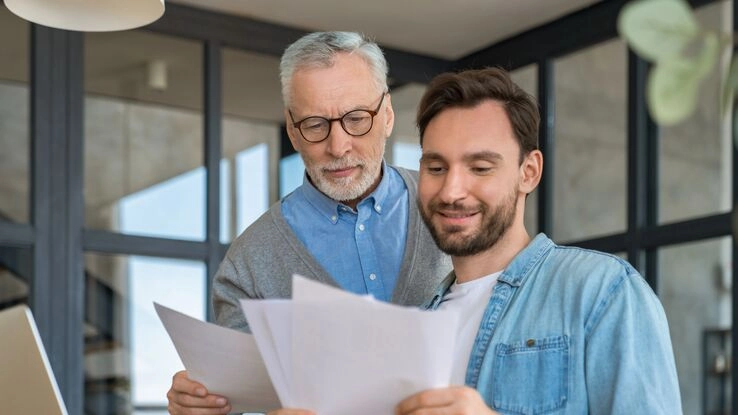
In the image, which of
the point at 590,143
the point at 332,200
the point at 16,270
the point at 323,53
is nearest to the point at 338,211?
the point at 332,200

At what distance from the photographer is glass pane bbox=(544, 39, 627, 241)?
16.1 ft

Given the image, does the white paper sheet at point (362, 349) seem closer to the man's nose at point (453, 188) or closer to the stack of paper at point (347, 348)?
the stack of paper at point (347, 348)

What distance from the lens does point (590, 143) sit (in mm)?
5047

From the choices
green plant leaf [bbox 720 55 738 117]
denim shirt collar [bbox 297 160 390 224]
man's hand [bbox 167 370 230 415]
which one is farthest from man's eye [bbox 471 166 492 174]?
green plant leaf [bbox 720 55 738 117]

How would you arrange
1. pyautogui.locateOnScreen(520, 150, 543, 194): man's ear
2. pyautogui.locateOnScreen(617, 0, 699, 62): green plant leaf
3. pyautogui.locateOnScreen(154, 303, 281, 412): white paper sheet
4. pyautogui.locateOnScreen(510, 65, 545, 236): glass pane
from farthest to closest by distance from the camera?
pyautogui.locateOnScreen(510, 65, 545, 236): glass pane
pyautogui.locateOnScreen(520, 150, 543, 194): man's ear
pyautogui.locateOnScreen(154, 303, 281, 412): white paper sheet
pyautogui.locateOnScreen(617, 0, 699, 62): green plant leaf

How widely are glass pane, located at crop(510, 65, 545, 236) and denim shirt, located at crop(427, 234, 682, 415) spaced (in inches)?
144

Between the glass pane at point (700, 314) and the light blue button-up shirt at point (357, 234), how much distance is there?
254cm

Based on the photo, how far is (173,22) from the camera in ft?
16.0

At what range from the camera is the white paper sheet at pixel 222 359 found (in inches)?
62.1

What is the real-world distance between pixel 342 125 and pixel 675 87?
5.61 ft

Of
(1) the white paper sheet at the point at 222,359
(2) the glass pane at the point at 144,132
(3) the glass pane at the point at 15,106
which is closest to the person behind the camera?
→ (1) the white paper sheet at the point at 222,359

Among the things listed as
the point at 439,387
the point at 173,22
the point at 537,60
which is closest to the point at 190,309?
the point at 173,22

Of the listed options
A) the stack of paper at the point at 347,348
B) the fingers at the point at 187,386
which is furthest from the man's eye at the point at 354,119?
the stack of paper at the point at 347,348

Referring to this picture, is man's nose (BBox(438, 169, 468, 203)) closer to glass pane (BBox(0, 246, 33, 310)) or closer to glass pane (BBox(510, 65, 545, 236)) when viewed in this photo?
glass pane (BBox(0, 246, 33, 310))
